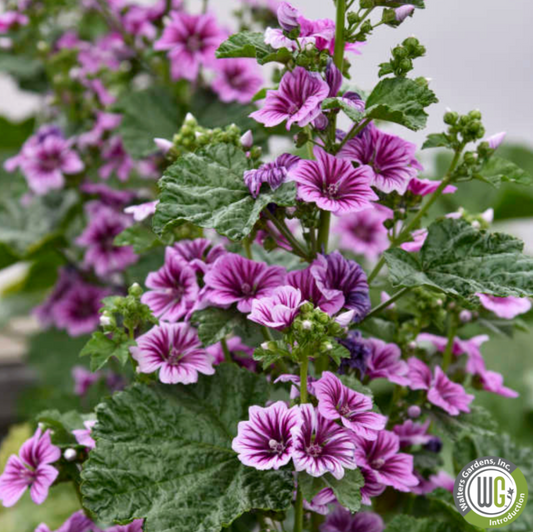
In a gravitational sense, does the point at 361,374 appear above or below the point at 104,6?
below

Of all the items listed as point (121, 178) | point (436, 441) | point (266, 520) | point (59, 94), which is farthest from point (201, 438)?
point (59, 94)

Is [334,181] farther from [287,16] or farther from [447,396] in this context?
[447,396]

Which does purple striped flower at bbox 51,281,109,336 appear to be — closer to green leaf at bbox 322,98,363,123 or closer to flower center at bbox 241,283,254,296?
flower center at bbox 241,283,254,296

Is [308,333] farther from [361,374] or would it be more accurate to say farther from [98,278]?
[98,278]

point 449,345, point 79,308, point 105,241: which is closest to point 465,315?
point 449,345

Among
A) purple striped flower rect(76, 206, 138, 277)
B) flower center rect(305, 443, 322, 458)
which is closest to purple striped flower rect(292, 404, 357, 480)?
flower center rect(305, 443, 322, 458)

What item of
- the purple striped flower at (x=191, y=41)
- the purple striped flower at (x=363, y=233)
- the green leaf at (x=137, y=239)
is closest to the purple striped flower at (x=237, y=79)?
the purple striped flower at (x=191, y=41)
